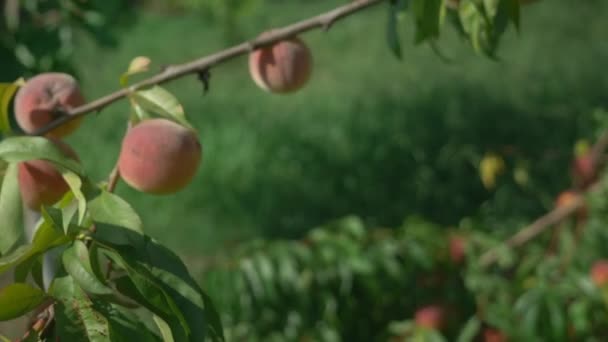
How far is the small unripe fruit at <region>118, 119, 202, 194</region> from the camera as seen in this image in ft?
2.04

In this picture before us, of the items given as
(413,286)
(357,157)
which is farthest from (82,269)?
(357,157)

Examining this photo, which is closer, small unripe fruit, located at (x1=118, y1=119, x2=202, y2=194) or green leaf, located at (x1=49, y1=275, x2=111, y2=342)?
green leaf, located at (x1=49, y1=275, x2=111, y2=342)

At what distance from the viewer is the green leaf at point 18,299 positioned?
0.50m

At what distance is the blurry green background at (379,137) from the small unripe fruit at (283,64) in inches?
60.6

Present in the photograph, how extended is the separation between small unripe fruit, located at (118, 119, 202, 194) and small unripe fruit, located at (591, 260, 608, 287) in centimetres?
117

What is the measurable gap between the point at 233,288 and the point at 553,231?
2.30 ft

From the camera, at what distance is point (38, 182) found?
619 millimetres

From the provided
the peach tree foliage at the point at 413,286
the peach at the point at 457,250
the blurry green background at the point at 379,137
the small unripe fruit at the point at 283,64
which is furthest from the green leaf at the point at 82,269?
the blurry green background at the point at 379,137

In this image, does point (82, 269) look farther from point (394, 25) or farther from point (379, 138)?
point (379, 138)

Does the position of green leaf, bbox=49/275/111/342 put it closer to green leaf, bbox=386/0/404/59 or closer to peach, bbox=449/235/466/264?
green leaf, bbox=386/0/404/59

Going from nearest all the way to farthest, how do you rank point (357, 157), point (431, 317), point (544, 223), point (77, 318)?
1. point (77, 318)
2. point (431, 317)
3. point (544, 223)
4. point (357, 157)

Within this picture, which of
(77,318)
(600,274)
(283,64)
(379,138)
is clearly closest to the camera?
(77,318)

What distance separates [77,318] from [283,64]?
327 millimetres

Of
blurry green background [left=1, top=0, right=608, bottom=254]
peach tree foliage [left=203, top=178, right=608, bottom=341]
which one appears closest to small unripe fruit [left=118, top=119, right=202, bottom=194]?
peach tree foliage [left=203, top=178, right=608, bottom=341]
